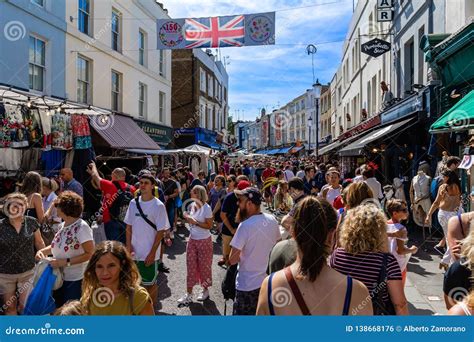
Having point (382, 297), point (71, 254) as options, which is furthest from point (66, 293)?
point (382, 297)

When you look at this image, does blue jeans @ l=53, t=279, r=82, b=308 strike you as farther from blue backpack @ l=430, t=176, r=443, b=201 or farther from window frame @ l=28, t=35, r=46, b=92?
window frame @ l=28, t=35, r=46, b=92

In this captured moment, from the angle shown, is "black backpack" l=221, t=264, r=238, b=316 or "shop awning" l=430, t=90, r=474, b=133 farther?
"shop awning" l=430, t=90, r=474, b=133

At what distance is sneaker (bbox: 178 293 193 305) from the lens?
5853 millimetres

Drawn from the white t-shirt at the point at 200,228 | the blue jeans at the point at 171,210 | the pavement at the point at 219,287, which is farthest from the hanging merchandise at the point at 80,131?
the white t-shirt at the point at 200,228

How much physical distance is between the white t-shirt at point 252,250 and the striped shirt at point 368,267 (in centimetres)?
106

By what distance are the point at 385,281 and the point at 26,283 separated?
3.61 m

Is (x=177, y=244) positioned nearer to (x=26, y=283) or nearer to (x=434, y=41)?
(x=26, y=283)

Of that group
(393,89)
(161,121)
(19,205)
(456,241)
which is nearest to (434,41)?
(393,89)

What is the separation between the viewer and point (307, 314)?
2.28 m

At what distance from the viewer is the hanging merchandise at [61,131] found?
9102 mm

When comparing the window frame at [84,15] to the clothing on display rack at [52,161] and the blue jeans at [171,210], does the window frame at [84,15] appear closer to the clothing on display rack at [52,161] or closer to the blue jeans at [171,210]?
the clothing on display rack at [52,161]

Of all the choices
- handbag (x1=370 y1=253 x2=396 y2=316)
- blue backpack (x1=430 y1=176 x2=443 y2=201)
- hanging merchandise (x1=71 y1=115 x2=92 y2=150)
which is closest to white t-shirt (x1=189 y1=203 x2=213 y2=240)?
handbag (x1=370 y1=253 x2=396 y2=316)

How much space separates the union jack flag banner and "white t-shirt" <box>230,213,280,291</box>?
9.20 m

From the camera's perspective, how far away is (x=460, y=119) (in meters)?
6.80
